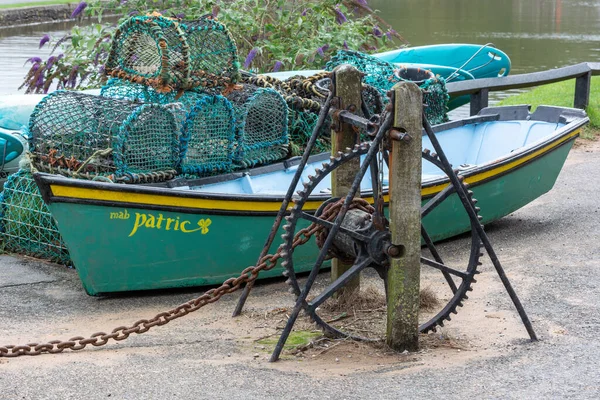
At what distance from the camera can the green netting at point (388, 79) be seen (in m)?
8.24

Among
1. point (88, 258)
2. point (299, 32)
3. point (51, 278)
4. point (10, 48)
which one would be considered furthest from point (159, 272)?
point (10, 48)

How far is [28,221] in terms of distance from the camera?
6656 millimetres

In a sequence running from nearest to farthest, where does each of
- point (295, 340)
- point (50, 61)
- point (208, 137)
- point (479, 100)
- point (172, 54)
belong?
point (295, 340), point (172, 54), point (208, 137), point (479, 100), point (50, 61)

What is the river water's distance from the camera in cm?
2091

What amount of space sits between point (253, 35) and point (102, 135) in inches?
233

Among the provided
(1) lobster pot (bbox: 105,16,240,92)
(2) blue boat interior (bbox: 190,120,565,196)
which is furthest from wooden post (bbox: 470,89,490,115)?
(1) lobster pot (bbox: 105,16,240,92)

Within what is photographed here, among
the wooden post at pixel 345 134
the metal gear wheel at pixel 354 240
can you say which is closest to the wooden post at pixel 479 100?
the wooden post at pixel 345 134

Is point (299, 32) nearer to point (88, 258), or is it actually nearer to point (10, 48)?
point (88, 258)

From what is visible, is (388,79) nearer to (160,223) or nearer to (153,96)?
(153,96)

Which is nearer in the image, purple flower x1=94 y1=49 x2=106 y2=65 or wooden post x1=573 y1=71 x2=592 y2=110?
purple flower x1=94 y1=49 x2=106 y2=65

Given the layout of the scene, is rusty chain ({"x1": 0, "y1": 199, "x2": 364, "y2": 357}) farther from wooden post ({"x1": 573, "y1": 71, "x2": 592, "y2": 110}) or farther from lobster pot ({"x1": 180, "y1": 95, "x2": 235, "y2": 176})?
wooden post ({"x1": 573, "y1": 71, "x2": 592, "y2": 110})

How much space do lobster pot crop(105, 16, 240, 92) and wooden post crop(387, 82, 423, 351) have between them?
237 centimetres

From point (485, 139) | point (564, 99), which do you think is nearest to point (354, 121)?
point (485, 139)

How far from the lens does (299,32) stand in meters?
12.1
